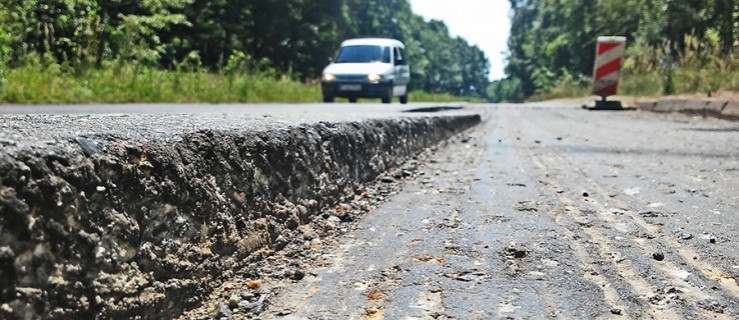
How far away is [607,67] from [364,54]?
5.39 metres

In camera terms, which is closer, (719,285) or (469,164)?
(719,285)

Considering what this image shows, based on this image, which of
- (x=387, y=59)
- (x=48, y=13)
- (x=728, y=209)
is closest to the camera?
(x=728, y=209)

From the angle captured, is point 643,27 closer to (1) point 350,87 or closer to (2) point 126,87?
(1) point 350,87

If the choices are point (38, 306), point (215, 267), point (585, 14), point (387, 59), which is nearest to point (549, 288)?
point (215, 267)

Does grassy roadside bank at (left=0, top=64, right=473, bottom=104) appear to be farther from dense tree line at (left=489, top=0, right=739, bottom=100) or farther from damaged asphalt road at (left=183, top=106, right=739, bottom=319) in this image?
dense tree line at (left=489, top=0, right=739, bottom=100)

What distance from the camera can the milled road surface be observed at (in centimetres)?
122

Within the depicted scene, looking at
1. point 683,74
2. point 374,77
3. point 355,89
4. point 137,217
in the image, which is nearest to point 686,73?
point 683,74

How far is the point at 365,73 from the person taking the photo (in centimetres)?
1266

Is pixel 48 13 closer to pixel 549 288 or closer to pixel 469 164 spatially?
pixel 469 164

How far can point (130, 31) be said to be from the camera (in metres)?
10.7

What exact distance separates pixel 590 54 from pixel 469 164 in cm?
3218

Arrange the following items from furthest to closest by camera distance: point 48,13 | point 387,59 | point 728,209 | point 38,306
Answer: point 387,59 < point 48,13 < point 728,209 < point 38,306

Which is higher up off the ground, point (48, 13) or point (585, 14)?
point (585, 14)

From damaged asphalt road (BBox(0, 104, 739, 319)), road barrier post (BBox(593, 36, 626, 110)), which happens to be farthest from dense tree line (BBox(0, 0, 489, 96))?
road barrier post (BBox(593, 36, 626, 110))
